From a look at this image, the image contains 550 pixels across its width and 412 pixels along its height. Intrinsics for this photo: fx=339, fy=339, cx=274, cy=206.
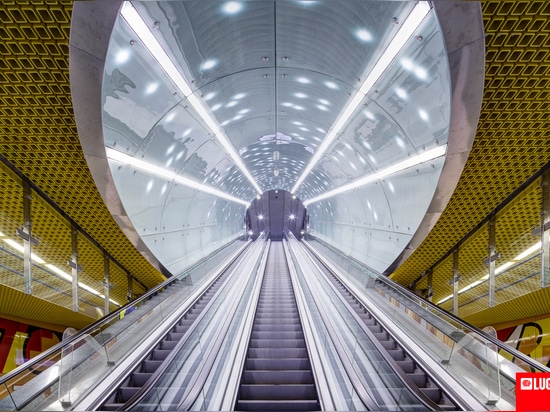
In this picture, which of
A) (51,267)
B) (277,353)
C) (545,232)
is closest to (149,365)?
(277,353)

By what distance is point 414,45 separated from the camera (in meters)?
4.24

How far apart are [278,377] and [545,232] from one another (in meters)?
4.81

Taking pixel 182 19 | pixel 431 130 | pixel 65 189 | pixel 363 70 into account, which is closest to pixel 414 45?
pixel 363 70

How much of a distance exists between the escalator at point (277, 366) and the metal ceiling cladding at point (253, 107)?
134 inches

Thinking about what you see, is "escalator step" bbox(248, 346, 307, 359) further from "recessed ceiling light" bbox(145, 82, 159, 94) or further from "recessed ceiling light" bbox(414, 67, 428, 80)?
"recessed ceiling light" bbox(414, 67, 428, 80)

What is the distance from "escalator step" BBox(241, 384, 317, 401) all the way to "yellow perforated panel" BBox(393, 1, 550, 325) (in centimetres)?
401

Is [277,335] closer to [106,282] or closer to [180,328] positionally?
[180,328]

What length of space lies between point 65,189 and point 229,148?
16.8 ft

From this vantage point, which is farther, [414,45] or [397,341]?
[397,341]

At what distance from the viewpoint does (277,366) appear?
17.0 feet

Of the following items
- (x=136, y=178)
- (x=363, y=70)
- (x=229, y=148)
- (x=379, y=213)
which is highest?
(x=229, y=148)

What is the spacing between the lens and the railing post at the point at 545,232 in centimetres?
529

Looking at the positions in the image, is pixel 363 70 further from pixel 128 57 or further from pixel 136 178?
pixel 136 178

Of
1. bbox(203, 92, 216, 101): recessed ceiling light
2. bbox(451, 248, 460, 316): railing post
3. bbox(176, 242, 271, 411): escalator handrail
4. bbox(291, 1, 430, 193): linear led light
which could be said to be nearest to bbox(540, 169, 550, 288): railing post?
bbox(451, 248, 460, 316): railing post
